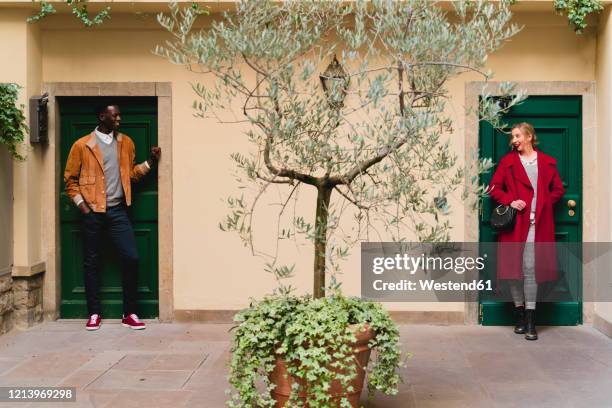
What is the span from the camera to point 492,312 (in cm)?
771

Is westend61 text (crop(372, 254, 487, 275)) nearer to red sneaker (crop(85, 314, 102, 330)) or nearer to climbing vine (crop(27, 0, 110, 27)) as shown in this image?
red sneaker (crop(85, 314, 102, 330))

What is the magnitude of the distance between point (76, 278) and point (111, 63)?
7.28ft

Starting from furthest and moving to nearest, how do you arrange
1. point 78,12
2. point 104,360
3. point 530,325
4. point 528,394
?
point 78,12
point 530,325
point 104,360
point 528,394

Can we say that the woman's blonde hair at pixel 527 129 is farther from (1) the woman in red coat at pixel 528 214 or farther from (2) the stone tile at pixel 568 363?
(2) the stone tile at pixel 568 363

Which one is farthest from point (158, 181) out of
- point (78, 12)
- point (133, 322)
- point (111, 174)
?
point (78, 12)

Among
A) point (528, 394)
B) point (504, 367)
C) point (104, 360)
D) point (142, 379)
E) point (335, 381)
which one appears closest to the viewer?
point (335, 381)

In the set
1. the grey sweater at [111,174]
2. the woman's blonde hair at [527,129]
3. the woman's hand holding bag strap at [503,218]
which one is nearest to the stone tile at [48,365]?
the grey sweater at [111,174]

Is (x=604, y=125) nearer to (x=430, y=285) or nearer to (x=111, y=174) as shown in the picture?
(x=430, y=285)

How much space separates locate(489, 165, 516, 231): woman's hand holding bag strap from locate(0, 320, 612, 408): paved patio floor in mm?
1020

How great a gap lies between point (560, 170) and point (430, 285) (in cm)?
171

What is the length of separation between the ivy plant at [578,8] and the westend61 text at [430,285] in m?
2.60

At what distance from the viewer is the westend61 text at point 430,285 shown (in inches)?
A: 305

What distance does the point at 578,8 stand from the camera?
7141 millimetres

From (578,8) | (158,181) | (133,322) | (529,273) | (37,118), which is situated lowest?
(133,322)
